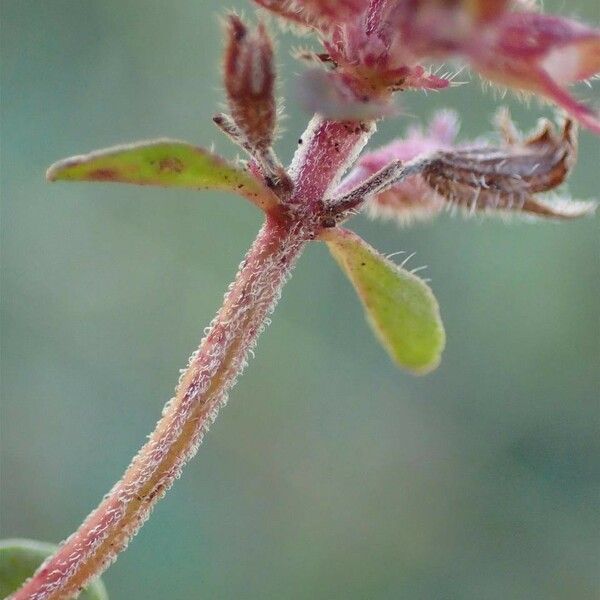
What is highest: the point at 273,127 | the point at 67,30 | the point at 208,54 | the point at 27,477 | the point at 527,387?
the point at 208,54

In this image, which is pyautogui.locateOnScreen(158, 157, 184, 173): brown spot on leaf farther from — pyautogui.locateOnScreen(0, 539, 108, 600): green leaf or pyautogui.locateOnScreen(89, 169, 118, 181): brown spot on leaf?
pyautogui.locateOnScreen(0, 539, 108, 600): green leaf

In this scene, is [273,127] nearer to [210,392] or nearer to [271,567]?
[210,392]

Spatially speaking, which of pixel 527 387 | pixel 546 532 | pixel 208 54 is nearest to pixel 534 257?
pixel 527 387

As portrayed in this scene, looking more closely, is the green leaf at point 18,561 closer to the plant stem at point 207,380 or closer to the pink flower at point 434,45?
the plant stem at point 207,380

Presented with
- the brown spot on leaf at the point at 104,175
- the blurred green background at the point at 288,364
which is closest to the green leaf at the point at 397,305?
the brown spot on leaf at the point at 104,175

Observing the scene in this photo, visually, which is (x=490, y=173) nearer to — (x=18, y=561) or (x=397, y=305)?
(x=397, y=305)

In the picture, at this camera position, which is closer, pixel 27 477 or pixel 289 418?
pixel 27 477

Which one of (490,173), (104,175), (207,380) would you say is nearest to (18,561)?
(207,380)

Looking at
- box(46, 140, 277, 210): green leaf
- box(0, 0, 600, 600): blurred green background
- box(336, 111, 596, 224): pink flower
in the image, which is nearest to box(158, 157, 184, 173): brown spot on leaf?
box(46, 140, 277, 210): green leaf

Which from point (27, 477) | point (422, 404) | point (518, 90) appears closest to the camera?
point (518, 90)
